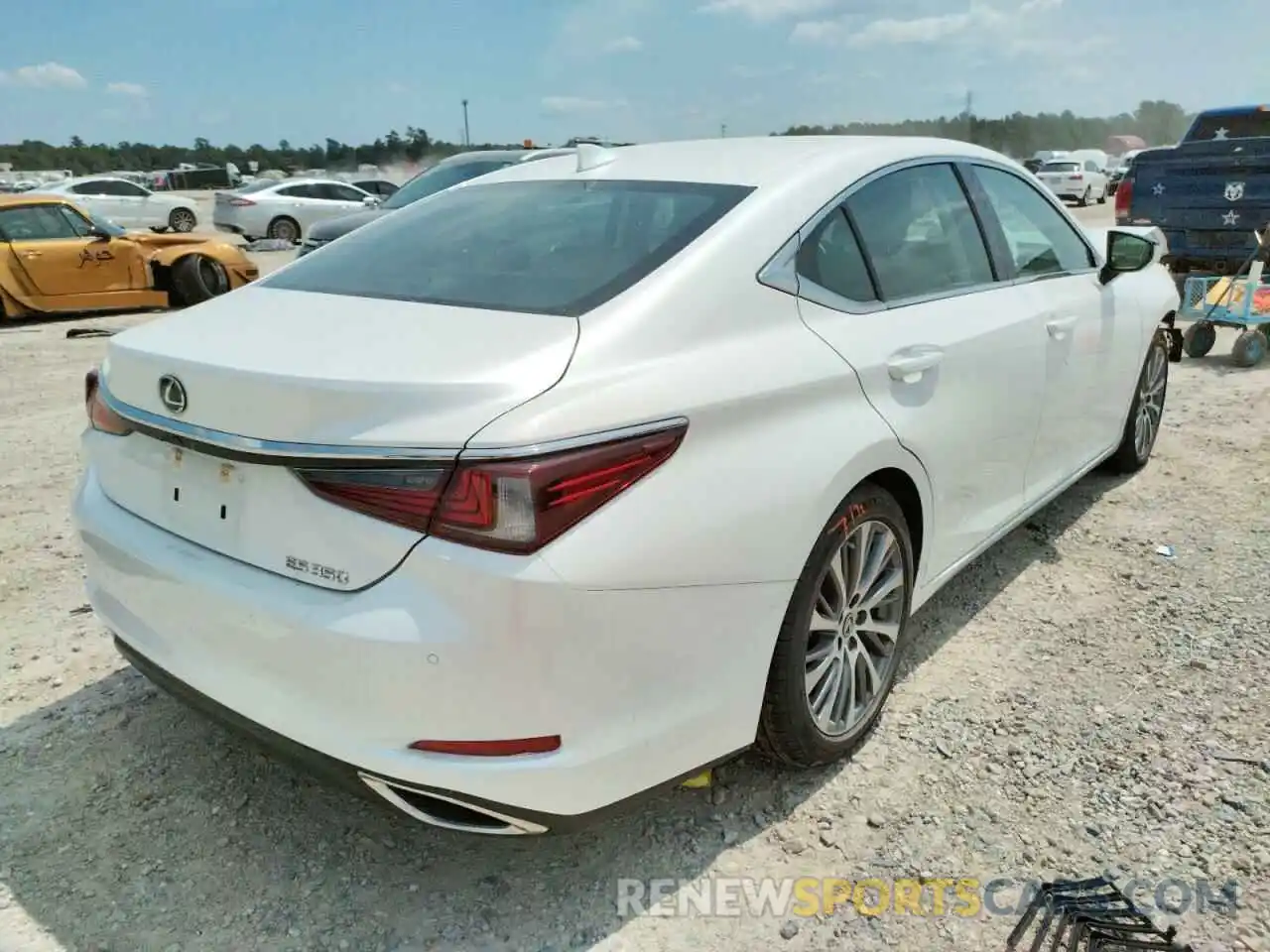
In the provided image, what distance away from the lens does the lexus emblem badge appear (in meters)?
2.16

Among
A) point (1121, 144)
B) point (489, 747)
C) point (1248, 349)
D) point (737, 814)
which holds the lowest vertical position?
point (737, 814)

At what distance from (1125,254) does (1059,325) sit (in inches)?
30.2

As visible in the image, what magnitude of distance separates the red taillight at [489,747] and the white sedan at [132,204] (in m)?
27.2

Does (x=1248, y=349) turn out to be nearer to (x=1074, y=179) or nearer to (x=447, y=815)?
(x=447, y=815)

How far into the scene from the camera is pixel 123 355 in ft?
7.86

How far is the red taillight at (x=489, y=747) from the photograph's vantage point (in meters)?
1.92

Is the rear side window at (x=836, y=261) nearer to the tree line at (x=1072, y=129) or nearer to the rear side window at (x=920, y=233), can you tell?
the rear side window at (x=920, y=233)

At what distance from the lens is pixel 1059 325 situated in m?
3.62

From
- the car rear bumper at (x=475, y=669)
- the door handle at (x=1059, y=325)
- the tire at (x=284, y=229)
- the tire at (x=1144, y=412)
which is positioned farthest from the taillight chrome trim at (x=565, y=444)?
the tire at (x=284, y=229)

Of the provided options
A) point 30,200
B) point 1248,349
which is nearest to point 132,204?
point 30,200

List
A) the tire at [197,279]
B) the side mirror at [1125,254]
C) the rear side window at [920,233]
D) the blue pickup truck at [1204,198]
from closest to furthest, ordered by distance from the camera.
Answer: the rear side window at [920,233] → the side mirror at [1125,254] → the blue pickup truck at [1204,198] → the tire at [197,279]

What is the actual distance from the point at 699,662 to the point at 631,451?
49cm

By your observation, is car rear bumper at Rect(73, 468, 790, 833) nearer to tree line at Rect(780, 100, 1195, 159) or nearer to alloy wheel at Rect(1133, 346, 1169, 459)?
alloy wheel at Rect(1133, 346, 1169, 459)

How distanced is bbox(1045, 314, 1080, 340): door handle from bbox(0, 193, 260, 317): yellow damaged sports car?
9468mm
